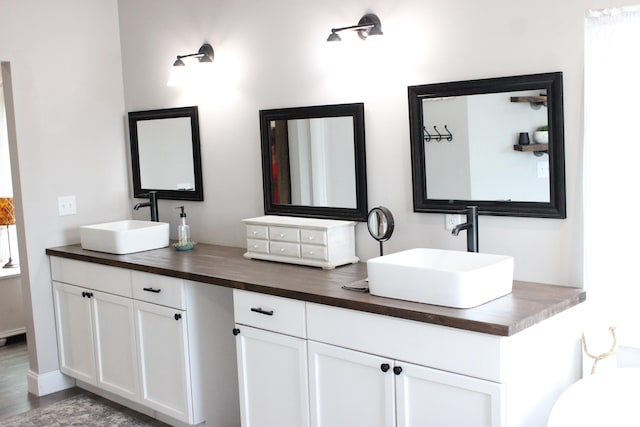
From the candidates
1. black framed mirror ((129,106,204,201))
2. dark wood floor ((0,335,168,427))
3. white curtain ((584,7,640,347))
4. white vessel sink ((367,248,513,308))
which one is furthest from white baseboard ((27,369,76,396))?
white curtain ((584,7,640,347))

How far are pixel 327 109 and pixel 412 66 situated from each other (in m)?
0.51

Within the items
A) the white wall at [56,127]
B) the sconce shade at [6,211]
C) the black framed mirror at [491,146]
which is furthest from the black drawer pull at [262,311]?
the sconce shade at [6,211]

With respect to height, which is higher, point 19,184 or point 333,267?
point 19,184

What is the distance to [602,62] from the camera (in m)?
2.51

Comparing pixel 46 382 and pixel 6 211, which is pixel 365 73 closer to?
pixel 46 382

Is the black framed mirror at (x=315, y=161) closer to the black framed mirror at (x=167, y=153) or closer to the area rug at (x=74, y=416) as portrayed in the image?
the black framed mirror at (x=167, y=153)

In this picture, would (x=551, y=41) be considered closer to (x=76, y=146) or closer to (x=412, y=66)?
(x=412, y=66)

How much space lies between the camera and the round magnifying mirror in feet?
9.61

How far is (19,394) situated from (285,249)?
209 cm

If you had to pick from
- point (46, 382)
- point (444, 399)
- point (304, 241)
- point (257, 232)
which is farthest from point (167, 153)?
point (444, 399)

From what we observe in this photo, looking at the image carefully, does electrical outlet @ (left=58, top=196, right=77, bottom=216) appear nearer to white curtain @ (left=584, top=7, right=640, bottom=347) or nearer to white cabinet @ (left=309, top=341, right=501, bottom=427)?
white cabinet @ (left=309, top=341, right=501, bottom=427)

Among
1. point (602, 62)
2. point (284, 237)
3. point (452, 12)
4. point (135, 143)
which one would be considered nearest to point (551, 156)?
point (602, 62)

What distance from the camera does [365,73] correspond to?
10.6ft

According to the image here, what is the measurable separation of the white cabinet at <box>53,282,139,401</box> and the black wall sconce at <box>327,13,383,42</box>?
5.60 ft
